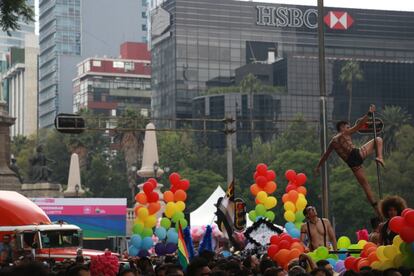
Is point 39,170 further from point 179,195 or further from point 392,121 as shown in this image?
point 392,121

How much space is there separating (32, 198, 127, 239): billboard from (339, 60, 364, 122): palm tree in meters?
82.6

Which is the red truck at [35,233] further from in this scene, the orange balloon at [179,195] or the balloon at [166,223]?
the orange balloon at [179,195]

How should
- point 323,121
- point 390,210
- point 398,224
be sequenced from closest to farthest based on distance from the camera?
point 398,224
point 390,210
point 323,121

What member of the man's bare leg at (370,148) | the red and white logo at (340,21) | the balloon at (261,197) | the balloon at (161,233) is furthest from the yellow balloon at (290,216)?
the red and white logo at (340,21)

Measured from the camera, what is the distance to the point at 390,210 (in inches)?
526

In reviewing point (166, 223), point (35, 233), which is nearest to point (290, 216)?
point (166, 223)

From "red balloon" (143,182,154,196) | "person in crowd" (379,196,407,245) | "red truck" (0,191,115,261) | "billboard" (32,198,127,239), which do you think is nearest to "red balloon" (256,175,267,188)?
"red balloon" (143,182,154,196)

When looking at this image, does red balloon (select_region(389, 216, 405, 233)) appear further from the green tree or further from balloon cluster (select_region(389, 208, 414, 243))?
the green tree

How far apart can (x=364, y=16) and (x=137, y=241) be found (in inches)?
5257

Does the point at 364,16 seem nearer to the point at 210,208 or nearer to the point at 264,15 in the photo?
the point at 264,15

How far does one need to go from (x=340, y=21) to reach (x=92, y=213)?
97.8 m

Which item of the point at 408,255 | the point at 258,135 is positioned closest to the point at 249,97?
the point at 258,135

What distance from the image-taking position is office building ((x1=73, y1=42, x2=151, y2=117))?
18362 cm

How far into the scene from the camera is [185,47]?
491 feet
